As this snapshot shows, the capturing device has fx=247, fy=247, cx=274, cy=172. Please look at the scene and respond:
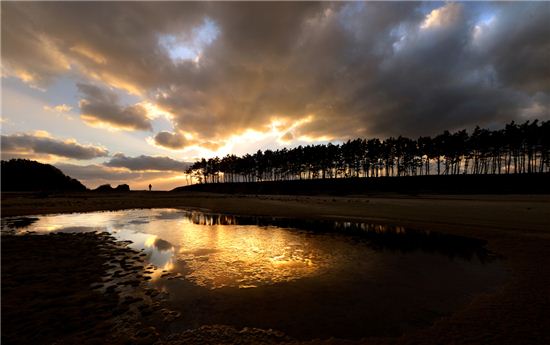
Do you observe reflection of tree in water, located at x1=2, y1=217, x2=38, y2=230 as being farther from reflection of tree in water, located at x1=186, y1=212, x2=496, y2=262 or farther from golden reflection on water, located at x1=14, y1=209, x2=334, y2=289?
reflection of tree in water, located at x1=186, y1=212, x2=496, y2=262

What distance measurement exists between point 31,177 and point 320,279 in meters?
119

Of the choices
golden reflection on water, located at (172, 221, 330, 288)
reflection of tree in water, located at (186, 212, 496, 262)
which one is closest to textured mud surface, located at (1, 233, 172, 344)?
golden reflection on water, located at (172, 221, 330, 288)

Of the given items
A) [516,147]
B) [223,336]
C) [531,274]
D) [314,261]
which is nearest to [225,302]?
[223,336]

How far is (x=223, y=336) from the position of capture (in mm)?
5727

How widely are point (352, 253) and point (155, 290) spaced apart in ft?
31.3

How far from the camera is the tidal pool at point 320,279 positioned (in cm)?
655

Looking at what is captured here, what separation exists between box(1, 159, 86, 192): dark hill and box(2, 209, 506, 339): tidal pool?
98095 millimetres

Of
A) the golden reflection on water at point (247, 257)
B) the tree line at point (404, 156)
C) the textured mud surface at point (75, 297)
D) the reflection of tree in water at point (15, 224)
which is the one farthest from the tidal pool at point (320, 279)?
the tree line at point (404, 156)

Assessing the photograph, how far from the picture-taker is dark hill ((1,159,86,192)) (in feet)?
273

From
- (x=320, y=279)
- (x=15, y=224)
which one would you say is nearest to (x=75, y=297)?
(x=320, y=279)

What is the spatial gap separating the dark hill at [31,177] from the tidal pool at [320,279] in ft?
322

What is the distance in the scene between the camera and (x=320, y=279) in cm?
954

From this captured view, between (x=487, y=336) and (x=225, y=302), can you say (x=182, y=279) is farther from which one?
(x=487, y=336)

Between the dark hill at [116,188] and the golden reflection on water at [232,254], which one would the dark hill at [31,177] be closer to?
the dark hill at [116,188]
